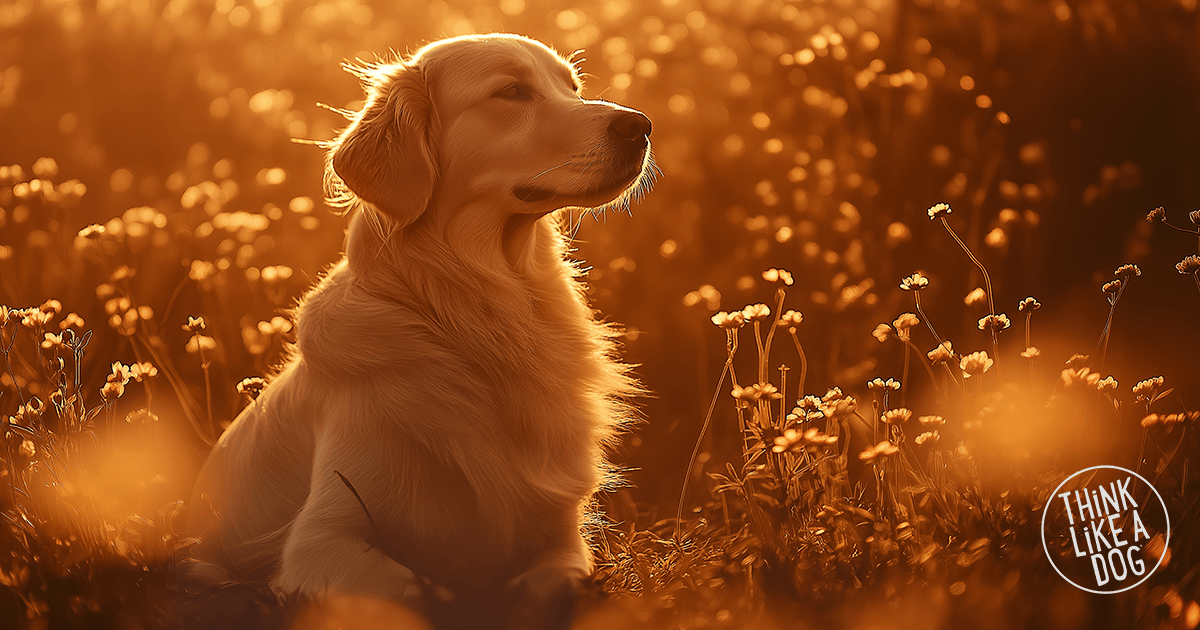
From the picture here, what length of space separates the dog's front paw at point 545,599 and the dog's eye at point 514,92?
1321mm

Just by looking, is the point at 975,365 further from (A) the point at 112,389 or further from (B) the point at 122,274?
(B) the point at 122,274

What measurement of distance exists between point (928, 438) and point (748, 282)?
153 centimetres

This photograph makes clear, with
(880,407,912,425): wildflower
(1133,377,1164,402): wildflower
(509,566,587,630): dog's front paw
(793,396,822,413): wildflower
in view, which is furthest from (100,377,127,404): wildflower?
(1133,377,1164,402): wildflower

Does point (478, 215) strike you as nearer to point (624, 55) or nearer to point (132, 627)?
point (132, 627)

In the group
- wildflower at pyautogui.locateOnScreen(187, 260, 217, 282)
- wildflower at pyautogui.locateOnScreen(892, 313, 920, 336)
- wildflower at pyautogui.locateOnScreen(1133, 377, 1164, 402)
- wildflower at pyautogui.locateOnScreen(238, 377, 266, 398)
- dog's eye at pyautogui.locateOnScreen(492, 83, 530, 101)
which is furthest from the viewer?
wildflower at pyautogui.locateOnScreen(187, 260, 217, 282)

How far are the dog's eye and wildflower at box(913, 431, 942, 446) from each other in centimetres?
144

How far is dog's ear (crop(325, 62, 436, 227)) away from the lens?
2449 millimetres

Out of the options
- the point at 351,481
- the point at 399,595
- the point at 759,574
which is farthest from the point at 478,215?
the point at 759,574

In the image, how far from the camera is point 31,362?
3.51 metres

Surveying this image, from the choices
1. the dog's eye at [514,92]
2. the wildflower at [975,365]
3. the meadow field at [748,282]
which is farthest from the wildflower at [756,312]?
the dog's eye at [514,92]

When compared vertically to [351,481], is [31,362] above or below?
below

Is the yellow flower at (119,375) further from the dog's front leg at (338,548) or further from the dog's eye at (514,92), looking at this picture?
the dog's eye at (514,92)

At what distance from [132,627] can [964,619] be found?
1853 millimetres

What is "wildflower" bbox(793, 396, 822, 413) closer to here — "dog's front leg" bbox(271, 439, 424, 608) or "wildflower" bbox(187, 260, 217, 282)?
"dog's front leg" bbox(271, 439, 424, 608)
